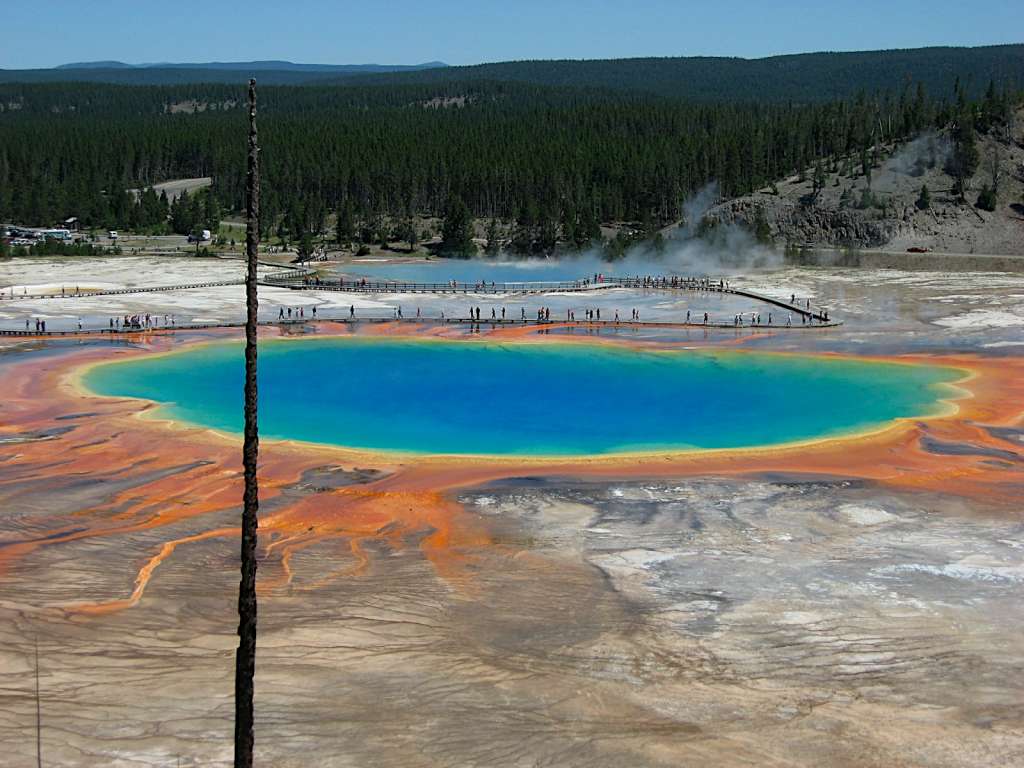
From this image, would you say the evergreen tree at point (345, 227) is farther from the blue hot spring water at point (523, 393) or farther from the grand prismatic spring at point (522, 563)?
the grand prismatic spring at point (522, 563)

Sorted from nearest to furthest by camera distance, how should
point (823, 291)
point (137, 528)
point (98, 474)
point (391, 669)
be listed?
1. point (391, 669)
2. point (137, 528)
3. point (98, 474)
4. point (823, 291)

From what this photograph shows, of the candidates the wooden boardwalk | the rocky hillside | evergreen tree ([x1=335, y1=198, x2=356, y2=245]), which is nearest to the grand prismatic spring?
the wooden boardwalk

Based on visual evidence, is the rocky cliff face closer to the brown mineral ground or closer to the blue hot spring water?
the blue hot spring water

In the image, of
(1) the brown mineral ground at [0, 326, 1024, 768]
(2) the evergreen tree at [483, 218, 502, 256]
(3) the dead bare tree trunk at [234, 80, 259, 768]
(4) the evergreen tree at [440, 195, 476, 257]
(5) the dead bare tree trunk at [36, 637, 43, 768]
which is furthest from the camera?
(2) the evergreen tree at [483, 218, 502, 256]

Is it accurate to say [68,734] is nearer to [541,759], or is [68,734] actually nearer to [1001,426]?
[541,759]

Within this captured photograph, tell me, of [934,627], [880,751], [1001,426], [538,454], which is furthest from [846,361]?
[880,751]

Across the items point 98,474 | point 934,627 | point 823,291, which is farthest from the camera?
point 823,291

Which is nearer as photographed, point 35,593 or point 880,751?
point 880,751
